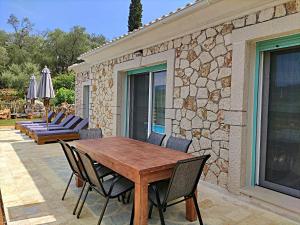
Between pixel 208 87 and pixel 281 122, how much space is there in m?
1.49

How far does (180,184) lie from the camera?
2947 mm

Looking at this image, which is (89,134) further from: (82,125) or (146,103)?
(82,125)

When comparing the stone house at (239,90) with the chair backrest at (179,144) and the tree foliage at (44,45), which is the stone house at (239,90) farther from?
the tree foliage at (44,45)

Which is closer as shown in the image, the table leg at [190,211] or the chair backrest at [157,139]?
the table leg at [190,211]

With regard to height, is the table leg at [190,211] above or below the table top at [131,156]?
below

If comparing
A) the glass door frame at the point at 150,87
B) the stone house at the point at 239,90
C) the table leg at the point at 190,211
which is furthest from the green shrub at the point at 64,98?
the table leg at the point at 190,211

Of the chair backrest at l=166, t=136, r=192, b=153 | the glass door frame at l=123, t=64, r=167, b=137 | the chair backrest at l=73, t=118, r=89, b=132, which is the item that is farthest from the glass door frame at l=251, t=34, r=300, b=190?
the chair backrest at l=73, t=118, r=89, b=132

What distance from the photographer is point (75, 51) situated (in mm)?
32469

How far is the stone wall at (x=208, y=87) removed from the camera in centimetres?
448

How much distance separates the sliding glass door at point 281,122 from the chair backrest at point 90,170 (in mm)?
2909

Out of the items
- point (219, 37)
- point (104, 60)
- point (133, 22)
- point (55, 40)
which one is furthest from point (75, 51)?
point (219, 37)

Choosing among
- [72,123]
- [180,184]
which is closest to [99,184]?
[180,184]

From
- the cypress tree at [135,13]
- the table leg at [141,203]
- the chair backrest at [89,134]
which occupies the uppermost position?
the cypress tree at [135,13]

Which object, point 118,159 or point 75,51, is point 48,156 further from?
point 75,51
